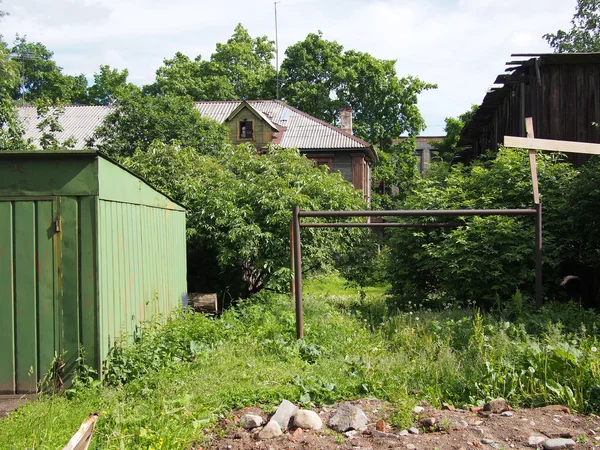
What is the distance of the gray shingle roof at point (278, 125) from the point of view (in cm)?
2745

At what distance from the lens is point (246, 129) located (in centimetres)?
2752

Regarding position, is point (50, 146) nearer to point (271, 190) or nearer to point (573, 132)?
point (271, 190)

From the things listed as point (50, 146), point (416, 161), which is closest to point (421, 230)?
point (50, 146)

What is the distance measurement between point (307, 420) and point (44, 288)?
101 inches

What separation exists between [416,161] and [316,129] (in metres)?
12.6

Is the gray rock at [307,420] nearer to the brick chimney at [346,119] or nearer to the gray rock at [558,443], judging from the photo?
the gray rock at [558,443]

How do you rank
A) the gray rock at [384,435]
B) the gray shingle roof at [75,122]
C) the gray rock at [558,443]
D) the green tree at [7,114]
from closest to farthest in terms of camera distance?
the gray rock at [558,443], the gray rock at [384,435], the green tree at [7,114], the gray shingle roof at [75,122]

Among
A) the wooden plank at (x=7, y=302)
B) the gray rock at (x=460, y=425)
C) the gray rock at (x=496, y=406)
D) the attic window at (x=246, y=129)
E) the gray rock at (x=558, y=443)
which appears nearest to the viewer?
the gray rock at (x=558, y=443)

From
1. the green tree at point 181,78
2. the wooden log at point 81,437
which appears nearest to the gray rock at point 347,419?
the wooden log at point 81,437

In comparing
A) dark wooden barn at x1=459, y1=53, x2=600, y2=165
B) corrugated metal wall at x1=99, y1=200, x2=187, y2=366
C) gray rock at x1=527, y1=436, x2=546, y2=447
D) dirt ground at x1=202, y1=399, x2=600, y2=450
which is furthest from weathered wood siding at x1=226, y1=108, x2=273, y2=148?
gray rock at x1=527, y1=436, x2=546, y2=447

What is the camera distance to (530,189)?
967 centimetres

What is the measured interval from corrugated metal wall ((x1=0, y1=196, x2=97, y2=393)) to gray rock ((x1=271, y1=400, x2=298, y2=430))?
1.73m

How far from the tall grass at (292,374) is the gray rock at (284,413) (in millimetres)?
263

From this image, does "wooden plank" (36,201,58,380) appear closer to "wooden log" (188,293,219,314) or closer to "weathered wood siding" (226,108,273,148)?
"wooden log" (188,293,219,314)
